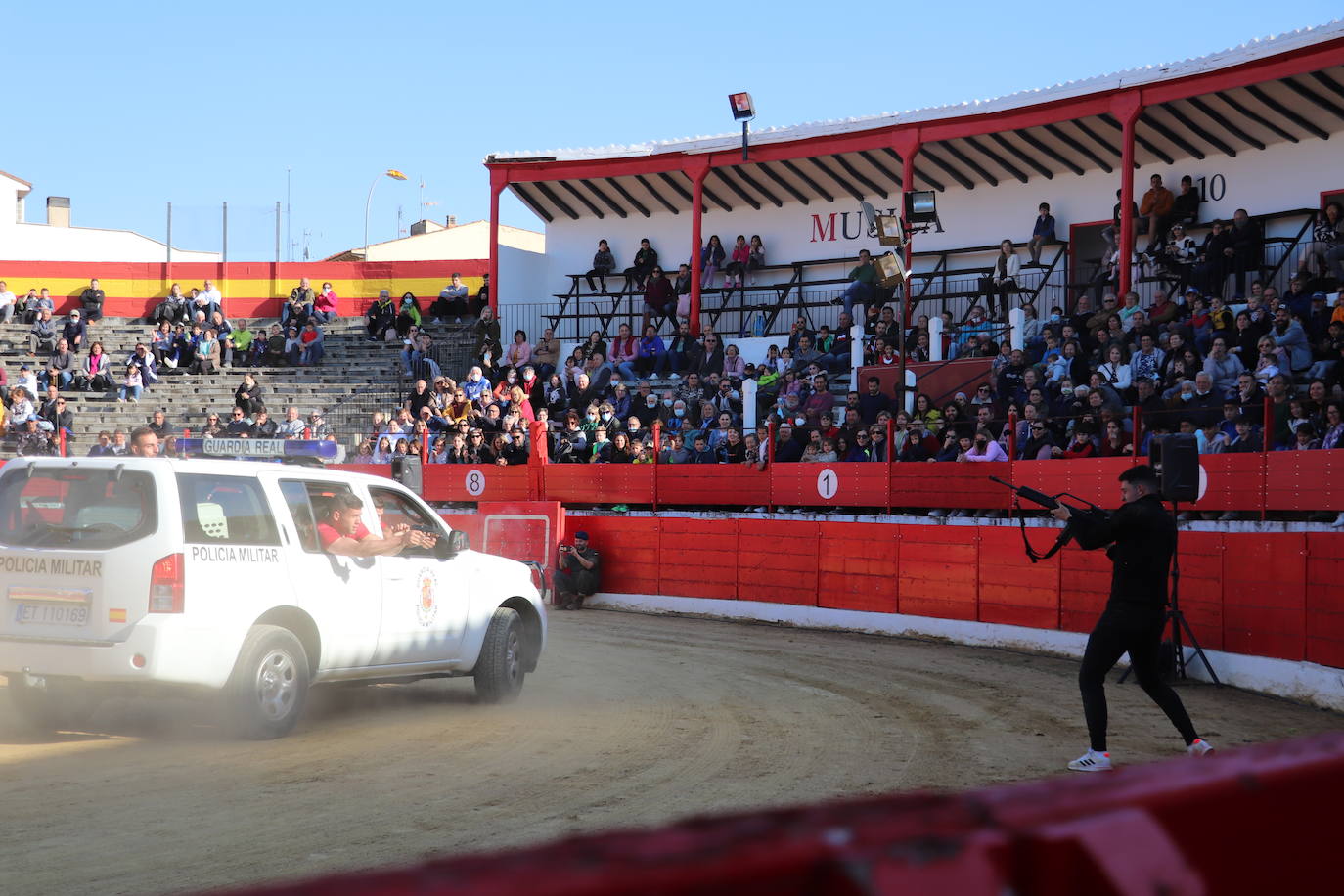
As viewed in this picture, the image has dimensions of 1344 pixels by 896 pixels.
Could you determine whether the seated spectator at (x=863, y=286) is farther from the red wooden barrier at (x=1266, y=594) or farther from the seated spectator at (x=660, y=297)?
the red wooden barrier at (x=1266, y=594)

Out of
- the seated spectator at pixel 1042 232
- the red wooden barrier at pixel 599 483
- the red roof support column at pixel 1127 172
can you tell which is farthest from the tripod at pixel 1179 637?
the seated spectator at pixel 1042 232

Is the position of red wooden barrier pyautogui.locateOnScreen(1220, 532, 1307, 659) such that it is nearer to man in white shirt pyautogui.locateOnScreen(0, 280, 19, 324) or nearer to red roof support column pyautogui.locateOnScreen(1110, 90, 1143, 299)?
red roof support column pyautogui.locateOnScreen(1110, 90, 1143, 299)

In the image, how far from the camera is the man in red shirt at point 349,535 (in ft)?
32.6

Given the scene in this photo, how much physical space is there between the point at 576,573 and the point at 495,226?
13292 mm

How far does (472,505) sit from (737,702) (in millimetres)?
13079

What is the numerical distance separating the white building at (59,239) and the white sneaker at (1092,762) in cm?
4648

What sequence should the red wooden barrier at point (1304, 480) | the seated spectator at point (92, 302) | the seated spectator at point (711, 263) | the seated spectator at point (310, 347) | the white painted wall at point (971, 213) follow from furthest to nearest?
the seated spectator at point (92, 302)
the seated spectator at point (310, 347)
the seated spectator at point (711, 263)
the white painted wall at point (971, 213)
the red wooden barrier at point (1304, 480)

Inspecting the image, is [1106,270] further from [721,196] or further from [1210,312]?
[721,196]

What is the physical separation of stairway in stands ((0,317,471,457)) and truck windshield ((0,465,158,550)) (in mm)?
19239

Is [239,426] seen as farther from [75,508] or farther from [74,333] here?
[75,508]

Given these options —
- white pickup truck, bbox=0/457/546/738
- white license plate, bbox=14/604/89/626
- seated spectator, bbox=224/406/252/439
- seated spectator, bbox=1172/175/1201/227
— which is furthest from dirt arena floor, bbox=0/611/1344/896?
seated spectator, bbox=224/406/252/439

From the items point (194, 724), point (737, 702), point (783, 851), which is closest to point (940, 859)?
point (783, 851)

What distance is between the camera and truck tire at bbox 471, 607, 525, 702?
11.1 meters

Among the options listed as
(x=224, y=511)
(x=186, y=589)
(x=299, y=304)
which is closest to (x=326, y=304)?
(x=299, y=304)
